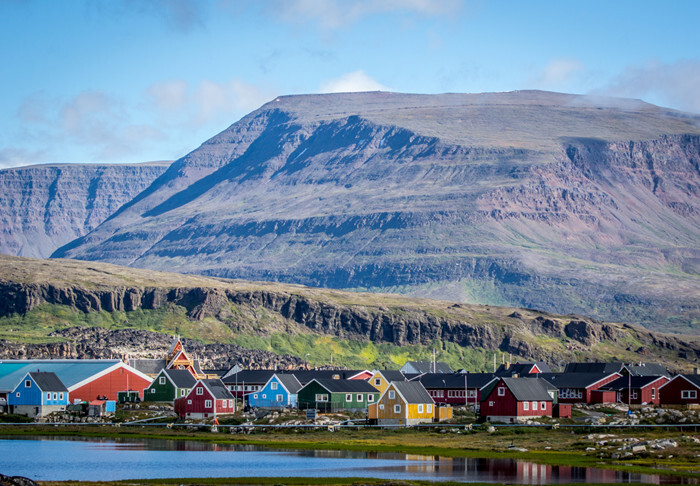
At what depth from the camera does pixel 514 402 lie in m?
104

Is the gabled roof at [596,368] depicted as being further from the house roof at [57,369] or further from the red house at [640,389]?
the house roof at [57,369]

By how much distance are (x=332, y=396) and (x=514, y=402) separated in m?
21.4

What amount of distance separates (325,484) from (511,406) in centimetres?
4408

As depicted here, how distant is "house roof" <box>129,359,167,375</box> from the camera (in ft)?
462

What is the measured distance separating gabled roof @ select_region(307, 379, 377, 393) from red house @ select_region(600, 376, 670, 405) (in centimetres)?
2781

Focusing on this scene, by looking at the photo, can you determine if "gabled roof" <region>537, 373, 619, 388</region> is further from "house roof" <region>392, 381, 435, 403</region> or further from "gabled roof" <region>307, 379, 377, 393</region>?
"house roof" <region>392, 381, 435, 403</region>

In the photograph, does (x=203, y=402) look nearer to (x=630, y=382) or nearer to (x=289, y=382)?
(x=289, y=382)

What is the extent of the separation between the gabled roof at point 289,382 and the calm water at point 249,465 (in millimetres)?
32242

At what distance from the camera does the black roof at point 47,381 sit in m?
118

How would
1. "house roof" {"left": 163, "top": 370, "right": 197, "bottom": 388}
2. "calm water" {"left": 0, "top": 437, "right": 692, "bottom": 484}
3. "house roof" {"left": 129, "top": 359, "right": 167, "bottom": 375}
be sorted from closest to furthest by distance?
"calm water" {"left": 0, "top": 437, "right": 692, "bottom": 484}, "house roof" {"left": 163, "top": 370, "right": 197, "bottom": 388}, "house roof" {"left": 129, "top": 359, "right": 167, "bottom": 375}

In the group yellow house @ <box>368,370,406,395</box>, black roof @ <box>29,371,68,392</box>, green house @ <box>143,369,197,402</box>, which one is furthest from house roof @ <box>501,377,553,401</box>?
black roof @ <box>29,371,68,392</box>

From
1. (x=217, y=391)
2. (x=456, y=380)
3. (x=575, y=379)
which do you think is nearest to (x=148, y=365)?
(x=217, y=391)

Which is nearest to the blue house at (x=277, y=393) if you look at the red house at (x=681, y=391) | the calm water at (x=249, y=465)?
the calm water at (x=249, y=465)

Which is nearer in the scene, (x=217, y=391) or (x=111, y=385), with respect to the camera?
(x=217, y=391)
